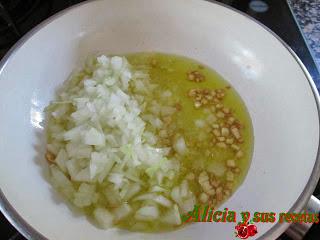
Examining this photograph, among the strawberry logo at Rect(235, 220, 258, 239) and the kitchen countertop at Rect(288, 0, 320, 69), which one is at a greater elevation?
the strawberry logo at Rect(235, 220, 258, 239)

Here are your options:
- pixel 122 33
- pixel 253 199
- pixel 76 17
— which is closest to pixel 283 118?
pixel 253 199

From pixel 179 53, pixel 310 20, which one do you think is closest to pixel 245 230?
pixel 179 53

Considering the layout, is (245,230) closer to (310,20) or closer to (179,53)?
(179,53)

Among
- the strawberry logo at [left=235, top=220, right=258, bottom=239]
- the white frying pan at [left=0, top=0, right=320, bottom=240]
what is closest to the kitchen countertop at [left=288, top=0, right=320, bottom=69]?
the white frying pan at [left=0, top=0, right=320, bottom=240]

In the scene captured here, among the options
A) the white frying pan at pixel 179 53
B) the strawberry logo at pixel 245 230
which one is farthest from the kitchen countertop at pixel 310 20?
the strawberry logo at pixel 245 230

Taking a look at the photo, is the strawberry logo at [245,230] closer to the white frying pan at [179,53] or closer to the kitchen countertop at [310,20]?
the white frying pan at [179,53]

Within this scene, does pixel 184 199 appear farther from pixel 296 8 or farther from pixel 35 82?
pixel 296 8

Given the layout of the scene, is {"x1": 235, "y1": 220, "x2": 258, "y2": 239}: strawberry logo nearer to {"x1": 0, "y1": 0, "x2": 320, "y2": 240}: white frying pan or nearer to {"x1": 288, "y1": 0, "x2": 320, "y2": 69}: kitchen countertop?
{"x1": 0, "y1": 0, "x2": 320, "y2": 240}: white frying pan
